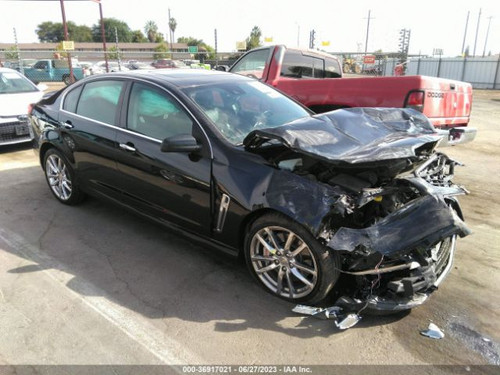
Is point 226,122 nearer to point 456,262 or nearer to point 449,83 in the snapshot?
point 456,262

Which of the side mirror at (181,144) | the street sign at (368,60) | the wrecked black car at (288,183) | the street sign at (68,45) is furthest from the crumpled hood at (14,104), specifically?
the street sign at (368,60)

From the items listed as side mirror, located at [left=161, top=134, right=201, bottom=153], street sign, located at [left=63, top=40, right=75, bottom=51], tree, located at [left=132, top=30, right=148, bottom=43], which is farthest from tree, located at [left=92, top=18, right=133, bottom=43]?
side mirror, located at [left=161, top=134, right=201, bottom=153]

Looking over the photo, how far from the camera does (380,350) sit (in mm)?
2674

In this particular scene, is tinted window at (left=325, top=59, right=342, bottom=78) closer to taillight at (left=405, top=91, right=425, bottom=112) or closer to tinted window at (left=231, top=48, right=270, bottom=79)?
tinted window at (left=231, top=48, right=270, bottom=79)

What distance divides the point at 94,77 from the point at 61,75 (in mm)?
25380

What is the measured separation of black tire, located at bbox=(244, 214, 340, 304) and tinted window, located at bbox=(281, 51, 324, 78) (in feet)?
16.9

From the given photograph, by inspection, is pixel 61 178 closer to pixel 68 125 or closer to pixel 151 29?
pixel 68 125

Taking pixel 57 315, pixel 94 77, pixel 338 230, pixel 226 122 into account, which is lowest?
pixel 57 315

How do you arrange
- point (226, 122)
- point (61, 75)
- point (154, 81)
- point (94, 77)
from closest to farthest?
point (226, 122) → point (154, 81) → point (94, 77) → point (61, 75)

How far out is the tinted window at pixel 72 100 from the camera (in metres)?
4.89

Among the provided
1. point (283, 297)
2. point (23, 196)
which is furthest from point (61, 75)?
point (283, 297)

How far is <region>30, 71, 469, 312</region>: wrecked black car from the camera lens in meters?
2.81

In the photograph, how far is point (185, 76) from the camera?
4.15 m

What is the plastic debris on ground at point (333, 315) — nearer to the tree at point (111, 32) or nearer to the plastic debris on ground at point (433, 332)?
the plastic debris on ground at point (433, 332)
